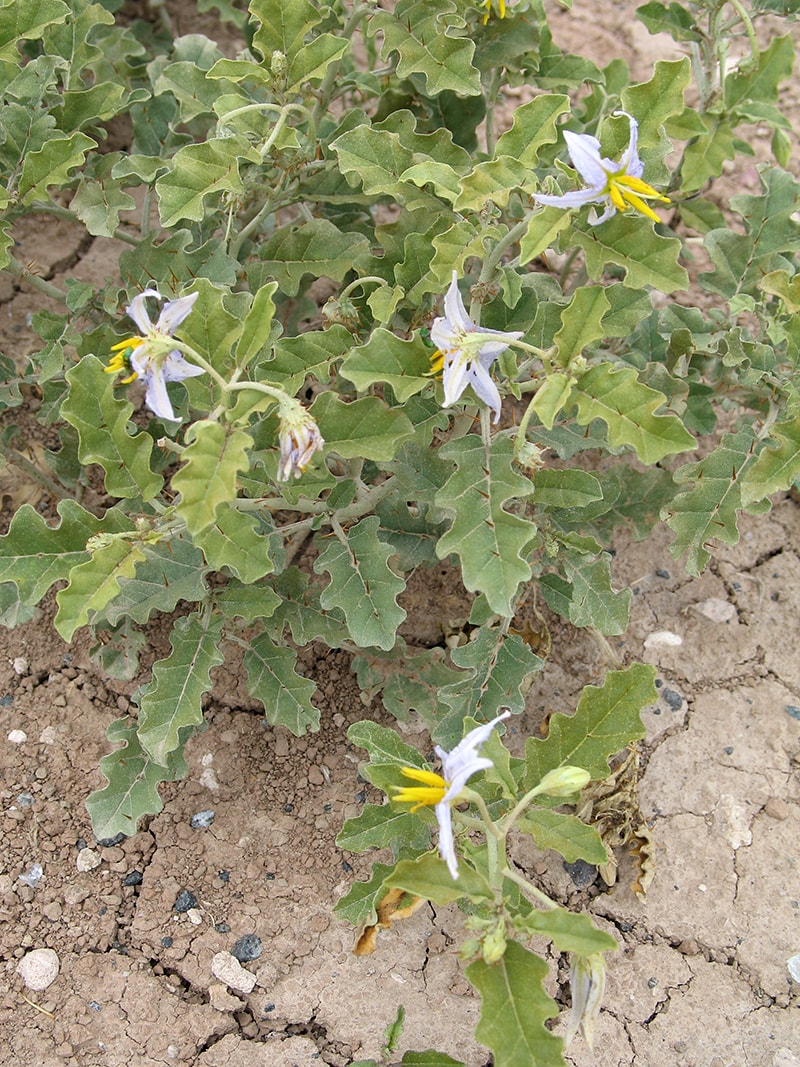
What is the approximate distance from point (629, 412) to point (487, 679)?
0.69 m

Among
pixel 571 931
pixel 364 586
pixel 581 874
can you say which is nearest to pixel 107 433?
pixel 364 586

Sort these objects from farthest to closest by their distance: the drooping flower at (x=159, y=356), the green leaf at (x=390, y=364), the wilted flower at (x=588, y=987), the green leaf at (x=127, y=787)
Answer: the green leaf at (x=127, y=787) → the green leaf at (x=390, y=364) → the drooping flower at (x=159, y=356) → the wilted flower at (x=588, y=987)

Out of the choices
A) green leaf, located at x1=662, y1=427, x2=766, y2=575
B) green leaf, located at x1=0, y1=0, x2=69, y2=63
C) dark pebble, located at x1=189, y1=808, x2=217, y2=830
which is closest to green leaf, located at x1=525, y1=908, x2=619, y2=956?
green leaf, located at x1=662, y1=427, x2=766, y2=575

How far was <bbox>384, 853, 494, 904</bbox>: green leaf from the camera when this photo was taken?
5.75 feet

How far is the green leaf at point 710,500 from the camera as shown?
7.78 feet

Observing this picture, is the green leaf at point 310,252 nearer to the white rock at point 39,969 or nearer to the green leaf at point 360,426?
the green leaf at point 360,426

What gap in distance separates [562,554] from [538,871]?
0.76m

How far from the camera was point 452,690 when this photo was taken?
2.30m

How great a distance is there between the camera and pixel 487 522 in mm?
1981

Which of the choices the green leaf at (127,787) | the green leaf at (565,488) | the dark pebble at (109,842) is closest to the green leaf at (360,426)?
the green leaf at (565,488)

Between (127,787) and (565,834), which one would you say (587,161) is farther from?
(127,787)

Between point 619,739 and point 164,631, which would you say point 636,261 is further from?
point 164,631

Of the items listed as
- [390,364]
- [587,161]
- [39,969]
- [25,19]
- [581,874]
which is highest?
[587,161]

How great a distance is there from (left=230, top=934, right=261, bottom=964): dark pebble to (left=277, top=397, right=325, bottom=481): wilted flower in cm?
113
